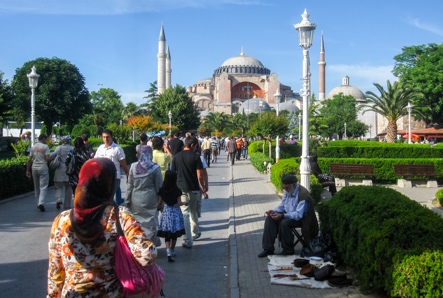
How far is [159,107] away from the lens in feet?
175

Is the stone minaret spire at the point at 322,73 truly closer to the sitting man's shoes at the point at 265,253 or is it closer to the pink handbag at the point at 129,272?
the sitting man's shoes at the point at 265,253

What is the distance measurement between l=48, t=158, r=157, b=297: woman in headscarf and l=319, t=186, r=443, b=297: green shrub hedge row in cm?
240

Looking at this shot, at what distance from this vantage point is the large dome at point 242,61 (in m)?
107

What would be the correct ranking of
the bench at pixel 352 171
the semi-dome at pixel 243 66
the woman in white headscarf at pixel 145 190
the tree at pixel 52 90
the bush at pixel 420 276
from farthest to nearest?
the semi-dome at pixel 243 66, the tree at pixel 52 90, the bench at pixel 352 171, the woman in white headscarf at pixel 145 190, the bush at pixel 420 276

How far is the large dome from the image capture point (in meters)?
107

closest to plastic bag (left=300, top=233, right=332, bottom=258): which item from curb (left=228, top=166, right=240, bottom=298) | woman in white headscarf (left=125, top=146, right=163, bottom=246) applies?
curb (left=228, top=166, right=240, bottom=298)

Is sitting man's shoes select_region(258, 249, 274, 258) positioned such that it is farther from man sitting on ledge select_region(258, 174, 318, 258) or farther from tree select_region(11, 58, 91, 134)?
tree select_region(11, 58, 91, 134)

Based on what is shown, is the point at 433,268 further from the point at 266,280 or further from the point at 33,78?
the point at 33,78

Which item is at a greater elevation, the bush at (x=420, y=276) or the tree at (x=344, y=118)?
the tree at (x=344, y=118)

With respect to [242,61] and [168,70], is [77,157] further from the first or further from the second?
[242,61]

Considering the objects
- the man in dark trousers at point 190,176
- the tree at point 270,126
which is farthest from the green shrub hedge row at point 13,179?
the tree at point 270,126

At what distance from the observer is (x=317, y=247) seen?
565 cm

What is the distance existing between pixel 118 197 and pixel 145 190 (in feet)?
9.87

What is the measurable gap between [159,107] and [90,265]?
51.6m
